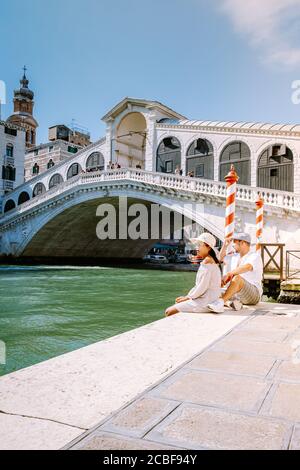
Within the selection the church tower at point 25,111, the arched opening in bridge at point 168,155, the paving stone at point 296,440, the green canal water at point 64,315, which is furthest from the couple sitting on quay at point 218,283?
the church tower at point 25,111

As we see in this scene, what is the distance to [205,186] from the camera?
15148 mm

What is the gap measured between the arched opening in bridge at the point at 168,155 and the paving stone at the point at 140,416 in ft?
59.9

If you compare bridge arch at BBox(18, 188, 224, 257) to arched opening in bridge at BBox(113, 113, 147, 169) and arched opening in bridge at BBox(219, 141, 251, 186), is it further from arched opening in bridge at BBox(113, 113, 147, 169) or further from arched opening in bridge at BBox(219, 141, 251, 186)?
arched opening in bridge at BBox(113, 113, 147, 169)

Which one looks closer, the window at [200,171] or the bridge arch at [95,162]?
the window at [200,171]

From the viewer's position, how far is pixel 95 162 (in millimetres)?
24375

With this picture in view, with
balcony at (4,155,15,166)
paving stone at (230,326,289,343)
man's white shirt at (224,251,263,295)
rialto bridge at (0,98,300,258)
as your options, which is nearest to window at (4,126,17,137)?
balcony at (4,155,15,166)

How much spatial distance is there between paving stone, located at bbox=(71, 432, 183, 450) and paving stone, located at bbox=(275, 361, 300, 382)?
40.2 inches

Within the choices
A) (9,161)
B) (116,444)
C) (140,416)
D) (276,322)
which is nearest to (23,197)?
(9,161)

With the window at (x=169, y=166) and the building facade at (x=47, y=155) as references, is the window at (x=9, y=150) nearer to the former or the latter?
the building facade at (x=47, y=155)

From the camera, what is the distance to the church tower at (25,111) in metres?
50.2

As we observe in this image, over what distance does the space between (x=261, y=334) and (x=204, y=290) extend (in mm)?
1055
